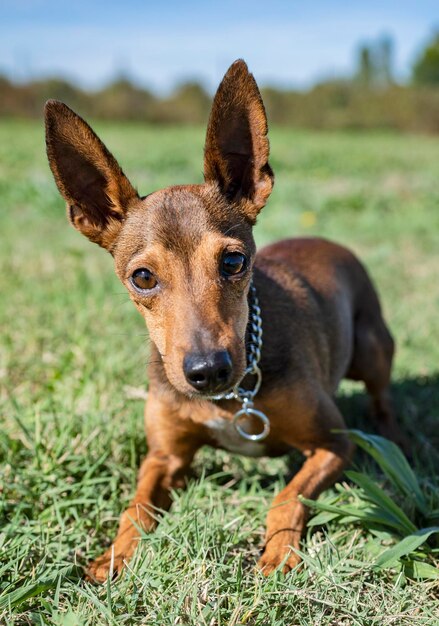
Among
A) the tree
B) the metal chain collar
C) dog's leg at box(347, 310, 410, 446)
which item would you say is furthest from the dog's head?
the tree

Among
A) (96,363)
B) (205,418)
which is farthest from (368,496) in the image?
(96,363)

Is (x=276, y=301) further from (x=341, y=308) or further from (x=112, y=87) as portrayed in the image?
(x=112, y=87)

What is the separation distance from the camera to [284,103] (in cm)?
5200

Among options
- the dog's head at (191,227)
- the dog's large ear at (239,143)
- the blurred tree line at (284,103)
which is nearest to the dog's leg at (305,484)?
the dog's head at (191,227)

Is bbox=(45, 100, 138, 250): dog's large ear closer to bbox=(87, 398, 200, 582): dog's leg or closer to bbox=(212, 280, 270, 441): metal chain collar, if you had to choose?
bbox=(212, 280, 270, 441): metal chain collar

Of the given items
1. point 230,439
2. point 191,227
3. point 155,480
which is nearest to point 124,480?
point 155,480

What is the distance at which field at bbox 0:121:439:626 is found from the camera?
2.64 meters

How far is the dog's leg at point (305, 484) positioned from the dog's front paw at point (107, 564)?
2.07ft

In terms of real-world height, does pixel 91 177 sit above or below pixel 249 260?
above

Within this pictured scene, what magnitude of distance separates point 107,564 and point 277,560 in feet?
2.58

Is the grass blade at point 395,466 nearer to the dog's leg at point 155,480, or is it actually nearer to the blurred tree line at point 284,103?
the dog's leg at point 155,480

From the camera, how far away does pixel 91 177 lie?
3.39m

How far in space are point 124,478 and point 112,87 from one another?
5413 cm

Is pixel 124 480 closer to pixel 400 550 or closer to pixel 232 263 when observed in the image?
pixel 232 263
